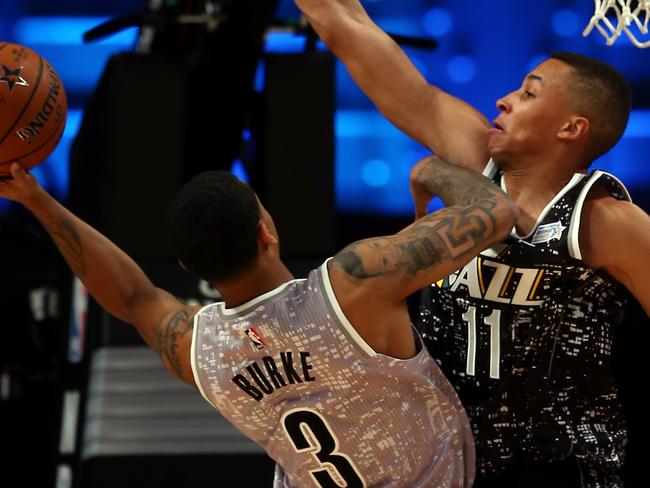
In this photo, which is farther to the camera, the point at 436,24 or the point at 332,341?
the point at 436,24

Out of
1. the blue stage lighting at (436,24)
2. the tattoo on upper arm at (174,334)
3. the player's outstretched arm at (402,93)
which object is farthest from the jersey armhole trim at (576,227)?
the blue stage lighting at (436,24)

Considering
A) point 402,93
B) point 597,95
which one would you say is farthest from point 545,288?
point 402,93

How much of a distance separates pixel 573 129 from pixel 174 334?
111 cm

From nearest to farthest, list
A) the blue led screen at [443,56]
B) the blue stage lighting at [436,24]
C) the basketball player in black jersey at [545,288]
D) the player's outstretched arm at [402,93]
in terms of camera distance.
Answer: the basketball player in black jersey at [545,288] < the player's outstretched arm at [402,93] < the blue led screen at [443,56] < the blue stage lighting at [436,24]

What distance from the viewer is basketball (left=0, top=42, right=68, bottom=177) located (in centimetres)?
293

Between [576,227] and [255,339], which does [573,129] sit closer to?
[576,227]

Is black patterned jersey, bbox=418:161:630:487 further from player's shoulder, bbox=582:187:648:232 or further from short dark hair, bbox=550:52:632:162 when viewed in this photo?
short dark hair, bbox=550:52:632:162

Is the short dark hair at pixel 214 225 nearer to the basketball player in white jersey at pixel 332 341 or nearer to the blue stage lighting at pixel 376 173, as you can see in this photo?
the basketball player in white jersey at pixel 332 341

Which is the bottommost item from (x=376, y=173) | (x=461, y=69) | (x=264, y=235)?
(x=376, y=173)

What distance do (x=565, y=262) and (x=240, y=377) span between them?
0.81 meters

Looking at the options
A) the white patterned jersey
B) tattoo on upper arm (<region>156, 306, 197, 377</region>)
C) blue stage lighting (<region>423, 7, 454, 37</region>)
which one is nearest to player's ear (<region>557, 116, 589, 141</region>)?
the white patterned jersey

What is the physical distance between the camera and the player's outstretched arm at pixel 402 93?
2889mm

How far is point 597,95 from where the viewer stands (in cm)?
281

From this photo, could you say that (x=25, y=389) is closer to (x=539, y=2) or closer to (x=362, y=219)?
(x=362, y=219)
